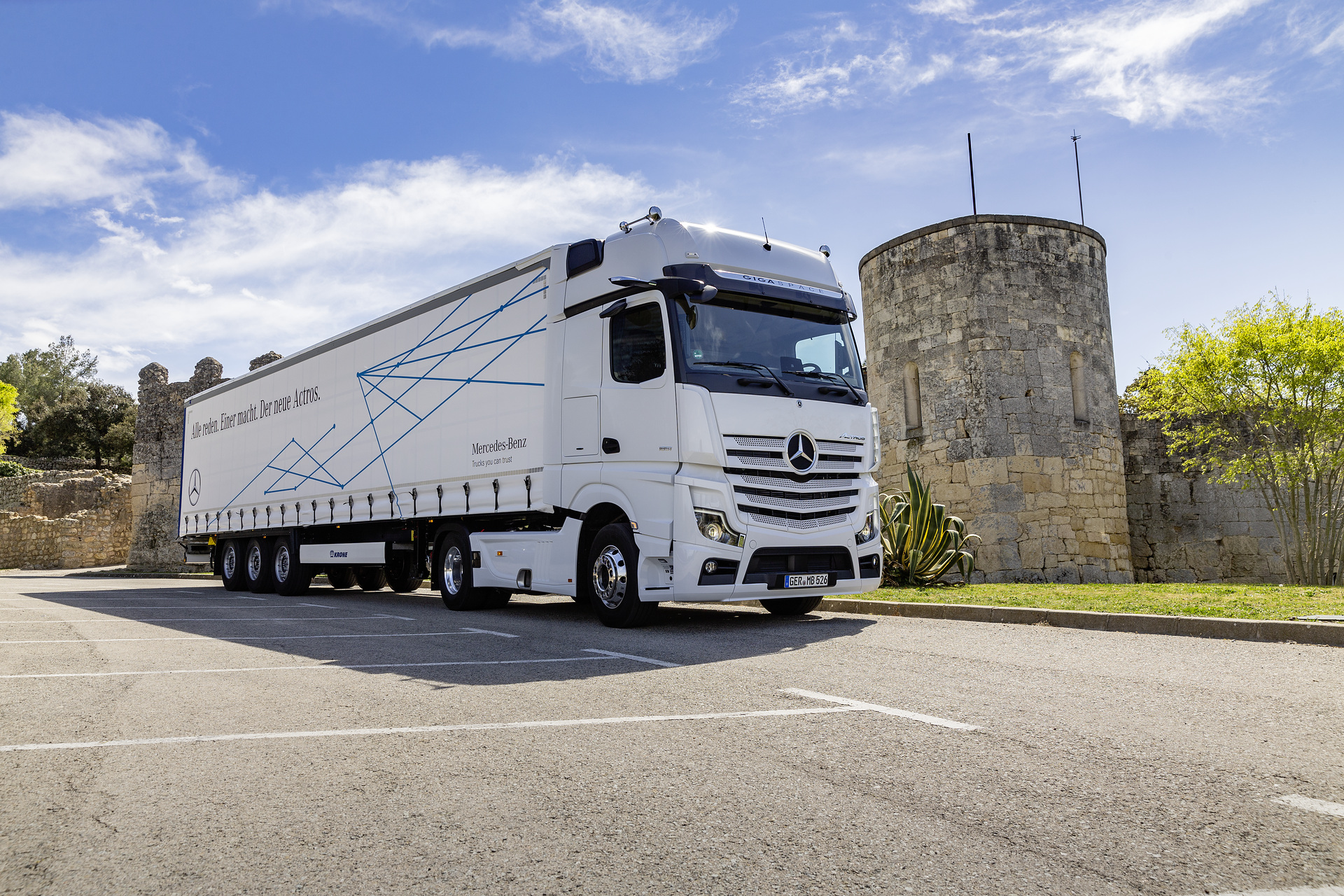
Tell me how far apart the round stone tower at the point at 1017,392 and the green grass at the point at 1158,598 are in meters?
3.10

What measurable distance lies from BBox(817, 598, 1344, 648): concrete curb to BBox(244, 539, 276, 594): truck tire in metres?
10.1

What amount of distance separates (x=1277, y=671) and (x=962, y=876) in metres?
4.43

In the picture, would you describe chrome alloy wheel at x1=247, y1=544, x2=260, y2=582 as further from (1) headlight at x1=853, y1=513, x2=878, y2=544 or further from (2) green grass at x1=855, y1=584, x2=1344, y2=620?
(1) headlight at x1=853, y1=513, x2=878, y2=544

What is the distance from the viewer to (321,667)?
6.80 meters

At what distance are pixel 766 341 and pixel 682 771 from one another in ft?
19.7

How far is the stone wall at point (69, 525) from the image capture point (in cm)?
3039

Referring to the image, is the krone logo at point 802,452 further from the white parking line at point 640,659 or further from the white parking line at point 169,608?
the white parking line at point 169,608

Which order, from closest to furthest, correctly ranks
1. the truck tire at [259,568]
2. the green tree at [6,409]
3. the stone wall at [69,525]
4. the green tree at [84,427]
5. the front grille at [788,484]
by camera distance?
the front grille at [788,484] < the truck tire at [259,568] < the stone wall at [69,525] < the green tree at [84,427] < the green tree at [6,409]

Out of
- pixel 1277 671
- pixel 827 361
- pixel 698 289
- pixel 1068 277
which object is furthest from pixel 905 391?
pixel 1277 671

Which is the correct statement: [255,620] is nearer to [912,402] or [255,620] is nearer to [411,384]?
[411,384]

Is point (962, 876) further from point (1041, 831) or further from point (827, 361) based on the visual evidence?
point (827, 361)

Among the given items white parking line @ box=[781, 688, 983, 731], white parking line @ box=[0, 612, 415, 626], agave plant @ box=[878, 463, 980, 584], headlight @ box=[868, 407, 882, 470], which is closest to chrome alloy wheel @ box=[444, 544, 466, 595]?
white parking line @ box=[0, 612, 415, 626]

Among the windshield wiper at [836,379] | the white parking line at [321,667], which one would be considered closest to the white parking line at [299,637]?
the white parking line at [321,667]

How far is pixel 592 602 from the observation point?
31.3 feet
